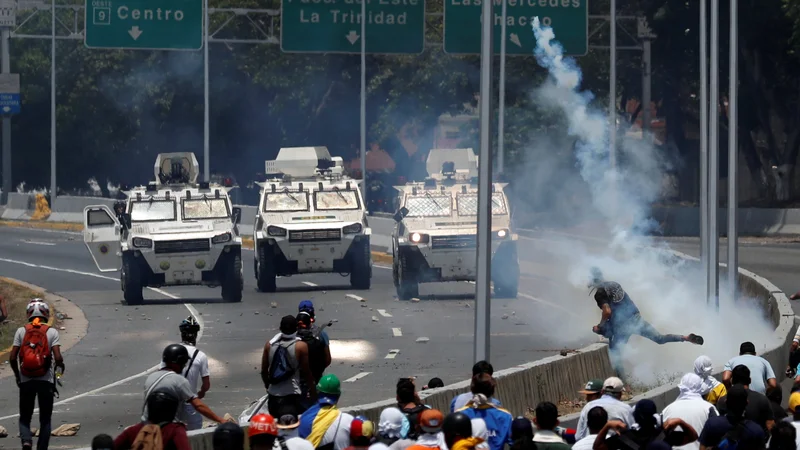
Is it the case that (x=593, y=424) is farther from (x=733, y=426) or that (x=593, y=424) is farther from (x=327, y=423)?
(x=327, y=423)

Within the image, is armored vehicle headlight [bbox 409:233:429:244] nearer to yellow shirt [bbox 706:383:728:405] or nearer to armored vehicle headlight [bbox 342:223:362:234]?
armored vehicle headlight [bbox 342:223:362:234]

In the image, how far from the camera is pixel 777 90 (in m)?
54.8

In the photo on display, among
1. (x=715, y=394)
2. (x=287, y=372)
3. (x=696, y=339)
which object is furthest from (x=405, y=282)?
(x=287, y=372)

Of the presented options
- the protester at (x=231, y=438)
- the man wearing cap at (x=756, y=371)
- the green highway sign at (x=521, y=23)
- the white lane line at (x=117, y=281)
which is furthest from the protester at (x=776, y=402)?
the green highway sign at (x=521, y=23)

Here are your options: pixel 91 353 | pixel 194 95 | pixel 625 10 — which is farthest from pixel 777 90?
pixel 91 353

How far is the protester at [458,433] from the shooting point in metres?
9.13

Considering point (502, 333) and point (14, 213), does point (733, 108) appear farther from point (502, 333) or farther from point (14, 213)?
point (14, 213)

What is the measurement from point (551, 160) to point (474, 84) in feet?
20.3

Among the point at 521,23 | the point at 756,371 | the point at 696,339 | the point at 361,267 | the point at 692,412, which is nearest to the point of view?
the point at 692,412

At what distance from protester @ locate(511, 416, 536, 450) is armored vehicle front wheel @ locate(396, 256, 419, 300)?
842 inches

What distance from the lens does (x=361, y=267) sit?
107 ft

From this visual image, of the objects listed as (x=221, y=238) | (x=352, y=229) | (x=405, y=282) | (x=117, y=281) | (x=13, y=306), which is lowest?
(x=13, y=306)

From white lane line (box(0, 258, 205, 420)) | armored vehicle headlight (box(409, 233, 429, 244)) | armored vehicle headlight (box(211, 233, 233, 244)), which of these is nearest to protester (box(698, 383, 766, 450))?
white lane line (box(0, 258, 205, 420))

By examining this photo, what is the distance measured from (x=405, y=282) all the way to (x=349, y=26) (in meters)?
15.2
